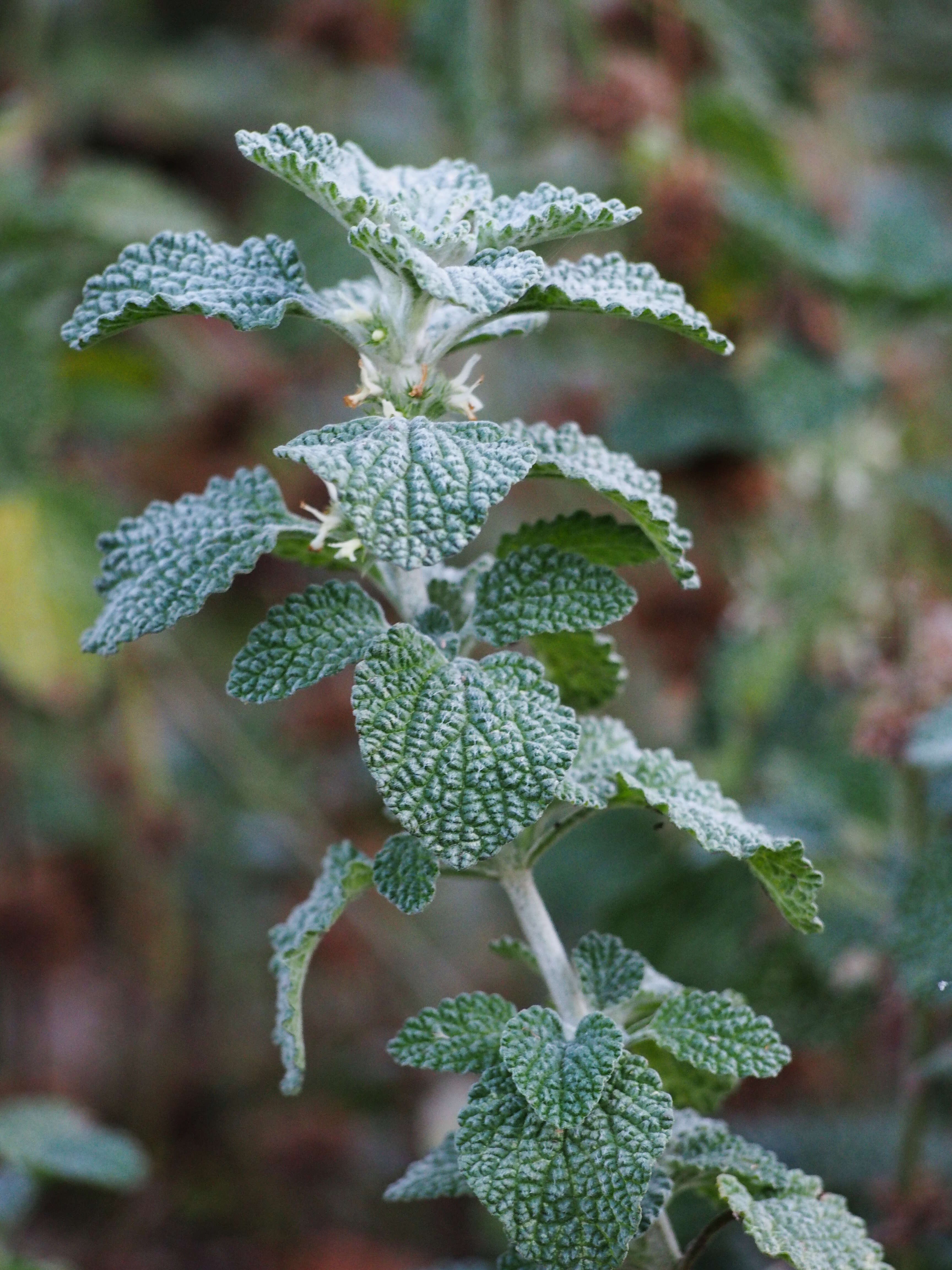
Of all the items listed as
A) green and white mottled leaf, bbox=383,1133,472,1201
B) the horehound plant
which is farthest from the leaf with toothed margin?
green and white mottled leaf, bbox=383,1133,472,1201

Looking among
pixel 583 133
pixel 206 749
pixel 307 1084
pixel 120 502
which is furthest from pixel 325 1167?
pixel 583 133

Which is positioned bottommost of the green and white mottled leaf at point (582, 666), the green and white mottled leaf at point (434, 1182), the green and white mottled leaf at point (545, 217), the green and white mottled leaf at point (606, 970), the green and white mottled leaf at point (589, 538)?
the green and white mottled leaf at point (434, 1182)

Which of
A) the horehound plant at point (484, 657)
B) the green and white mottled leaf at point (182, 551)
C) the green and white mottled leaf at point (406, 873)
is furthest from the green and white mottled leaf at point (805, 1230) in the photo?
the green and white mottled leaf at point (182, 551)

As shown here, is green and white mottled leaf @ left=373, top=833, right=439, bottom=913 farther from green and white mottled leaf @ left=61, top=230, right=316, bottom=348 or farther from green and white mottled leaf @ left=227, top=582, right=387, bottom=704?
green and white mottled leaf @ left=61, top=230, right=316, bottom=348

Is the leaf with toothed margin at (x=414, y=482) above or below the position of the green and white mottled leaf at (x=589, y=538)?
below

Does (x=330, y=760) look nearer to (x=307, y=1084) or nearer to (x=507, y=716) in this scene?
(x=307, y=1084)

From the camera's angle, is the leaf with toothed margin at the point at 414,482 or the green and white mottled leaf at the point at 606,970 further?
the green and white mottled leaf at the point at 606,970

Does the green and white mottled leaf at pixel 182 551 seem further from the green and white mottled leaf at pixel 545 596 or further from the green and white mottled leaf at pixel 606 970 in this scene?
the green and white mottled leaf at pixel 606 970
